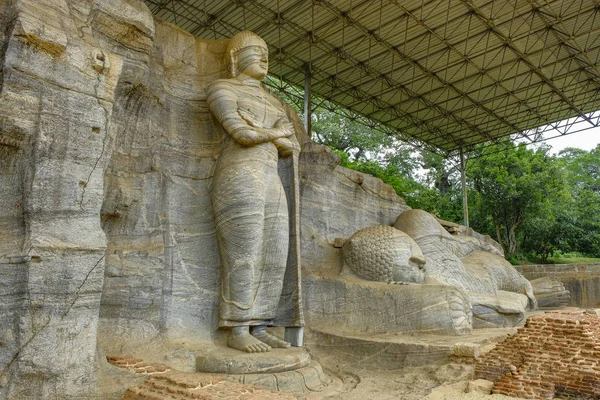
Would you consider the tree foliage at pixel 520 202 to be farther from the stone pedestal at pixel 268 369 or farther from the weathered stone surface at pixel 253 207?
the stone pedestal at pixel 268 369

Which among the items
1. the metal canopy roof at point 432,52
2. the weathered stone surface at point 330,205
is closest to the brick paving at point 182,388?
the weathered stone surface at point 330,205

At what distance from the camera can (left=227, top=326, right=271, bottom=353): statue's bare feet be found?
5109mm

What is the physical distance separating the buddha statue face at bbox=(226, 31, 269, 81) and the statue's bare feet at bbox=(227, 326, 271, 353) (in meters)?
3.02

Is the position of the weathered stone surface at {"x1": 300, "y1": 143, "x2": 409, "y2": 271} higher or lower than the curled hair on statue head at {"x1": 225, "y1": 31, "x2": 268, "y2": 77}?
lower

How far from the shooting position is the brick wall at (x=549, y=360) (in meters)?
4.41

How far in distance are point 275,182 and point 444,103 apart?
14.2 m

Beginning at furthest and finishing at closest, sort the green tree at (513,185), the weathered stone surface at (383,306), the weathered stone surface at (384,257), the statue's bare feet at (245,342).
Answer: the green tree at (513,185) → the weathered stone surface at (384,257) → the weathered stone surface at (383,306) → the statue's bare feet at (245,342)

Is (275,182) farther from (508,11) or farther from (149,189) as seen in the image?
(508,11)

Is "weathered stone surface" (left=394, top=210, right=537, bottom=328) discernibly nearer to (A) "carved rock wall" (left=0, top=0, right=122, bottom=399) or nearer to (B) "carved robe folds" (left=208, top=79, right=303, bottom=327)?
(B) "carved robe folds" (left=208, top=79, right=303, bottom=327)

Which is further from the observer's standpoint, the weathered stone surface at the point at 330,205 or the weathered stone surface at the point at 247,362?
the weathered stone surface at the point at 330,205

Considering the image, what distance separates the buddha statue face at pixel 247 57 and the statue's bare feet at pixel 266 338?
9.81 ft

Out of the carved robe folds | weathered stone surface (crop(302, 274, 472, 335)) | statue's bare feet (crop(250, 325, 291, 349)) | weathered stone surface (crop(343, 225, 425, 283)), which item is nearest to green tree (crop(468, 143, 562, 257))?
weathered stone surface (crop(343, 225, 425, 283))

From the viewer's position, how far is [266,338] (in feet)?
18.1

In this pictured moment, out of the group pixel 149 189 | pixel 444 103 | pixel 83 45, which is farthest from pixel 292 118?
pixel 444 103
